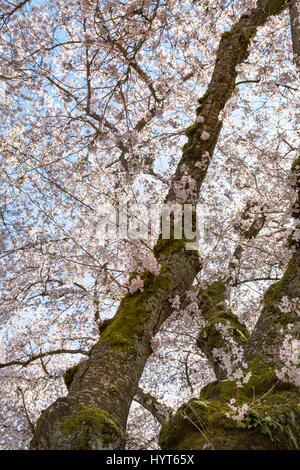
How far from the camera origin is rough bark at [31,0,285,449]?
5.71 feet

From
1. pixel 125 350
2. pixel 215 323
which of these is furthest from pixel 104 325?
pixel 215 323

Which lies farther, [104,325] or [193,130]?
[193,130]

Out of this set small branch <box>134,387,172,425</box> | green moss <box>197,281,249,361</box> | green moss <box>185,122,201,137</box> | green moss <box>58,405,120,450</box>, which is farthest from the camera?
small branch <box>134,387,172,425</box>

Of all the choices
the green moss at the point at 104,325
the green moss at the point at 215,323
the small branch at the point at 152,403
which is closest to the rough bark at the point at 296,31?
the green moss at the point at 215,323

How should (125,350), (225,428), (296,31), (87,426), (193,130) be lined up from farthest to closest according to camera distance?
(296,31) → (193,130) → (125,350) → (225,428) → (87,426)

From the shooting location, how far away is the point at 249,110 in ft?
24.5

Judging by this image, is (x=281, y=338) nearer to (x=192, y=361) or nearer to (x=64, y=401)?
(x=64, y=401)

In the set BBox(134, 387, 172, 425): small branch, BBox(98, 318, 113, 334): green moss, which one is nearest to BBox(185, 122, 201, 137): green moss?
BBox(98, 318, 113, 334): green moss

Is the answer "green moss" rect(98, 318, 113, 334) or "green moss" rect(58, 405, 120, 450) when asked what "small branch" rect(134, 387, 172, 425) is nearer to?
"green moss" rect(98, 318, 113, 334)

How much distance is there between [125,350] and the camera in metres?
2.32

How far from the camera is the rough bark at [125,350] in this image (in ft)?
5.71

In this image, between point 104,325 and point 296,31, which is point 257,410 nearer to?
point 104,325
